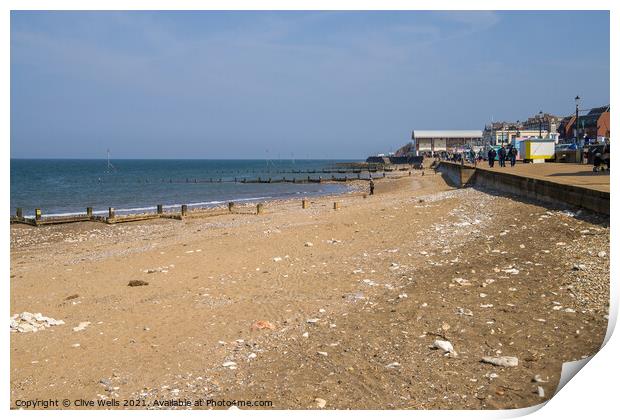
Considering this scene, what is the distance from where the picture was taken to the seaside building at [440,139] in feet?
334

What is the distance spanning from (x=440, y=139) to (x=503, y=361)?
10238cm

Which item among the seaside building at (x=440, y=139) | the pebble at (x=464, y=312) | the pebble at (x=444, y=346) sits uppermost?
the seaside building at (x=440, y=139)

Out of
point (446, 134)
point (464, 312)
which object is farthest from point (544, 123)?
point (464, 312)

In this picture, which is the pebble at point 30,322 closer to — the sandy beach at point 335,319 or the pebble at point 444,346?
the sandy beach at point 335,319

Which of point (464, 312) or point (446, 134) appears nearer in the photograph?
point (464, 312)

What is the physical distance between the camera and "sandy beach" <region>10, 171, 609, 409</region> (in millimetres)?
5219

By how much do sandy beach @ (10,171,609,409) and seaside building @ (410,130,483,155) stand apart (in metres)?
92.6

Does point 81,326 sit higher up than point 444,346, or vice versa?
point 444,346

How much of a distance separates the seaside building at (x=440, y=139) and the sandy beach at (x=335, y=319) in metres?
92.6

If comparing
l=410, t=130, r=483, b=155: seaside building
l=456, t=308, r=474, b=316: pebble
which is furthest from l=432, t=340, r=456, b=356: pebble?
l=410, t=130, r=483, b=155: seaside building

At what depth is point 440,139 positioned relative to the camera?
104m

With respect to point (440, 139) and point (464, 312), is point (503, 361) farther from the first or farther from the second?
point (440, 139)

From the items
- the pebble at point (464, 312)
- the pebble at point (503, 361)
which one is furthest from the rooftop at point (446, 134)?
the pebble at point (503, 361)
